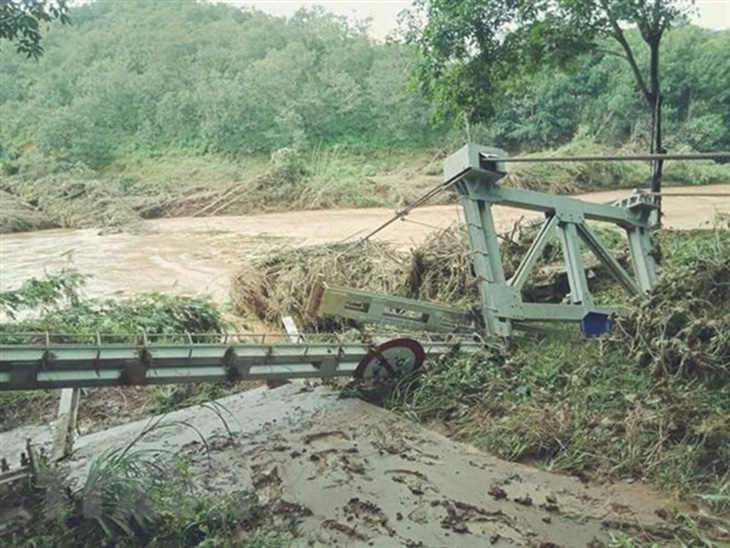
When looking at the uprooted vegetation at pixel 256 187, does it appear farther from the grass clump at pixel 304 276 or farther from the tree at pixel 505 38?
the grass clump at pixel 304 276

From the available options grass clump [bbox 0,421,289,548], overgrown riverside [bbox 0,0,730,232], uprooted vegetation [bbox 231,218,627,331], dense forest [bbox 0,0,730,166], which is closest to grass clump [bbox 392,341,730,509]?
grass clump [bbox 0,421,289,548]

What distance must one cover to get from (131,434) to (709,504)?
126 inches

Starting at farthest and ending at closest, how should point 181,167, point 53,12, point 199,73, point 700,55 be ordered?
point 199,73 < point 181,167 < point 700,55 < point 53,12

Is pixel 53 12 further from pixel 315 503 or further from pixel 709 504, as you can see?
pixel 709 504

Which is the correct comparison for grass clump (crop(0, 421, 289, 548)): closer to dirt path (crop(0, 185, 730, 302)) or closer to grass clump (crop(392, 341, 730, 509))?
grass clump (crop(392, 341, 730, 509))

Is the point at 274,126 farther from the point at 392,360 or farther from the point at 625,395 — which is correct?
the point at 625,395

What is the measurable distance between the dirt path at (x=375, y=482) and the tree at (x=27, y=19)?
2677 mm

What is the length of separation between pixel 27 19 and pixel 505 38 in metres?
5.74

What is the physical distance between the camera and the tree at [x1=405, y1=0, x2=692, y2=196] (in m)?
7.32

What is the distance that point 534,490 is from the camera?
2.60 meters

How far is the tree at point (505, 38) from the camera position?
288 inches

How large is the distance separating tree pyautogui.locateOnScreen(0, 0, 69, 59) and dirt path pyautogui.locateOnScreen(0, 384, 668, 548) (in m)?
2.68

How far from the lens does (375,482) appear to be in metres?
Answer: 2.76

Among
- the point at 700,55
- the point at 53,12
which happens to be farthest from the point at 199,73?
the point at 53,12
